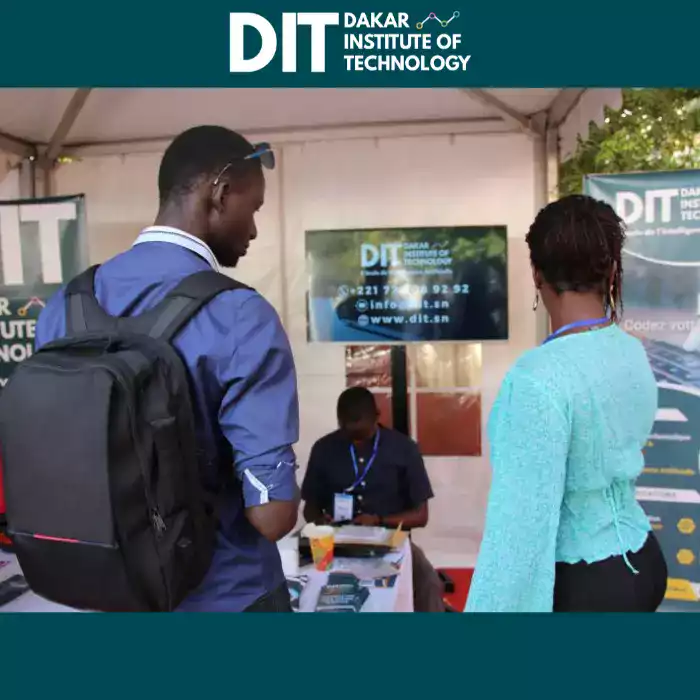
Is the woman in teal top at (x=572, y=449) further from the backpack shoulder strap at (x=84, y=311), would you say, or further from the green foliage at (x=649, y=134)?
the green foliage at (x=649, y=134)

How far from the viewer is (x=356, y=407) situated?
284cm

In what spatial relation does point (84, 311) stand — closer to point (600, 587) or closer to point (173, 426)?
point (173, 426)

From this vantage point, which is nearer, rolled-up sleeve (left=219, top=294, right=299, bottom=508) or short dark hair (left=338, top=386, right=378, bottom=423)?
rolled-up sleeve (left=219, top=294, right=299, bottom=508)

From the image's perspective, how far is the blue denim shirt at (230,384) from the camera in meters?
0.94

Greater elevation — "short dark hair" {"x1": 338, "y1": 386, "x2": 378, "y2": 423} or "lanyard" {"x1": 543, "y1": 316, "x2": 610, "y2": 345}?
"lanyard" {"x1": 543, "y1": 316, "x2": 610, "y2": 345}

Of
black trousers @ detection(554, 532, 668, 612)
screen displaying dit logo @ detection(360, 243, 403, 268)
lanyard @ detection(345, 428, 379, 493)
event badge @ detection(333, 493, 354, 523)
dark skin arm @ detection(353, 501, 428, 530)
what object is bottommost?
dark skin arm @ detection(353, 501, 428, 530)

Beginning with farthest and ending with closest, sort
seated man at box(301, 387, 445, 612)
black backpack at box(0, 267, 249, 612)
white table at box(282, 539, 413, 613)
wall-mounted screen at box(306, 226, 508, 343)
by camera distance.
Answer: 1. wall-mounted screen at box(306, 226, 508, 343)
2. seated man at box(301, 387, 445, 612)
3. white table at box(282, 539, 413, 613)
4. black backpack at box(0, 267, 249, 612)

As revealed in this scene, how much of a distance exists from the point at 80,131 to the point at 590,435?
11.0 feet

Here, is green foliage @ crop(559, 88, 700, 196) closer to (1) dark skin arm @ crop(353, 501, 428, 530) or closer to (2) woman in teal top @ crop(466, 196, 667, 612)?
(2) woman in teal top @ crop(466, 196, 667, 612)

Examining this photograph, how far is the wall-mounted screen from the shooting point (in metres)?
3.57

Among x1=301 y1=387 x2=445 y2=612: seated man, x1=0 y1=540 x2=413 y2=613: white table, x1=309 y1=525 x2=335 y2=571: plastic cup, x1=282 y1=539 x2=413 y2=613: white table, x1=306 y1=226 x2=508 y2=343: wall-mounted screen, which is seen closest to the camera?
x1=0 y1=540 x2=413 y2=613: white table

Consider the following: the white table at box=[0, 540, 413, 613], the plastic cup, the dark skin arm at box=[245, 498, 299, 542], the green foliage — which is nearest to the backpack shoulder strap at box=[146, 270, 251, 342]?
the dark skin arm at box=[245, 498, 299, 542]

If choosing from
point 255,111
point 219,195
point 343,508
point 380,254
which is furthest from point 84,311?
point 380,254
